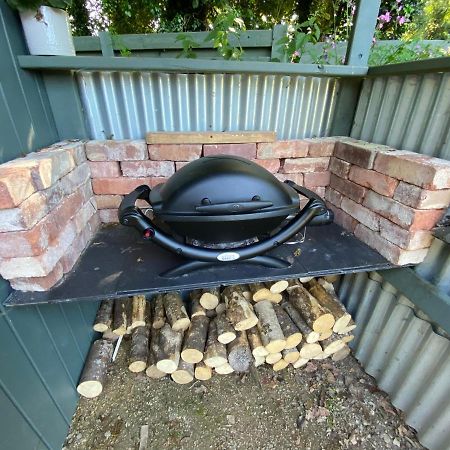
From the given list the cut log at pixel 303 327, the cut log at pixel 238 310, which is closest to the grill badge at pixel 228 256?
the cut log at pixel 238 310

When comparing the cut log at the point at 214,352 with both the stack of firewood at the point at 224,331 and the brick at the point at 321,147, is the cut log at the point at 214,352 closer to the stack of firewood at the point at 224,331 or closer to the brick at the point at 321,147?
the stack of firewood at the point at 224,331

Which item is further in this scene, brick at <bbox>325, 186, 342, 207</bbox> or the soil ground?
brick at <bbox>325, 186, 342, 207</bbox>

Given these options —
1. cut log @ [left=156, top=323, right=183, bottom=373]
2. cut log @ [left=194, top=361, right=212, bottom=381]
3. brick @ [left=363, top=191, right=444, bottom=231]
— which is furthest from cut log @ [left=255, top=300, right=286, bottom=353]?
brick @ [left=363, top=191, right=444, bottom=231]

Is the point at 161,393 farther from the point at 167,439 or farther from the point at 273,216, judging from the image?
the point at 273,216

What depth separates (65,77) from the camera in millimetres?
1231

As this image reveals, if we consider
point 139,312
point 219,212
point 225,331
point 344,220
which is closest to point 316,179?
point 344,220

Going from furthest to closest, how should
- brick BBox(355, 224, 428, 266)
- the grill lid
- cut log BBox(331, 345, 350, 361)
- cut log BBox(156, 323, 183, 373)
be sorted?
1. cut log BBox(331, 345, 350, 361)
2. cut log BBox(156, 323, 183, 373)
3. brick BBox(355, 224, 428, 266)
4. the grill lid

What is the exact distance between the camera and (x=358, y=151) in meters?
1.34

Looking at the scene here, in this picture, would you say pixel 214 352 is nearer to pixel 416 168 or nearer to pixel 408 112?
pixel 416 168

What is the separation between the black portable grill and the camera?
94 centimetres

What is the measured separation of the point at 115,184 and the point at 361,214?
130 centimetres

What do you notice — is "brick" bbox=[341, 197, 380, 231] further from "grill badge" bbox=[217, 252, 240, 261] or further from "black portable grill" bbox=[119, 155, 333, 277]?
"grill badge" bbox=[217, 252, 240, 261]

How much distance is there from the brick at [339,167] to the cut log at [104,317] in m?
1.57

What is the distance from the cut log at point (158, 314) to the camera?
1569 mm
